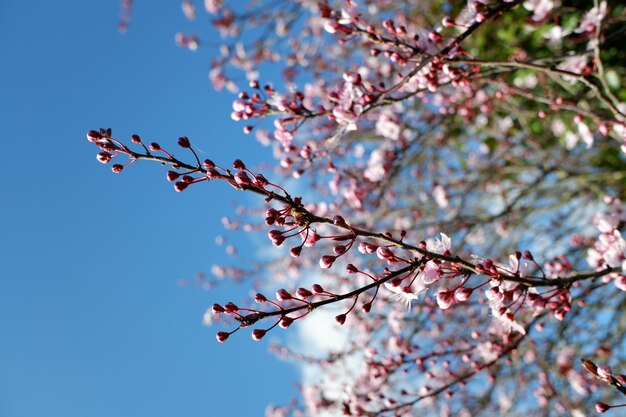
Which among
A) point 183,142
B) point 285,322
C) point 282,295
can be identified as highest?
point 183,142

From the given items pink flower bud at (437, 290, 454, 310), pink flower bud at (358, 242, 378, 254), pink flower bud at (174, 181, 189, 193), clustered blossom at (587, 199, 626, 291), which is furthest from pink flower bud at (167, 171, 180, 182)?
clustered blossom at (587, 199, 626, 291)

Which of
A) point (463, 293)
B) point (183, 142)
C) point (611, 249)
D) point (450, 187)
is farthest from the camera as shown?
point (450, 187)

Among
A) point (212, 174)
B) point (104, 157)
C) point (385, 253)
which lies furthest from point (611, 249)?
point (104, 157)

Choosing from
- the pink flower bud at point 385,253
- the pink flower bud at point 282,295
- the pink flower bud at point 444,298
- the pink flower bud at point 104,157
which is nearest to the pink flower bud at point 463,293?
the pink flower bud at point 444,298

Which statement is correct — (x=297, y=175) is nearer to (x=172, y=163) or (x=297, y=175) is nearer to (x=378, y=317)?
(x=172, y=163)

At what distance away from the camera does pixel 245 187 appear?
125 centimetres

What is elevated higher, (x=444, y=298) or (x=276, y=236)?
(x=276, y=236)

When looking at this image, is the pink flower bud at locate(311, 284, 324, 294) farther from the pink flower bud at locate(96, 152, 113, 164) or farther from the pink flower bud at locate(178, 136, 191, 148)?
the pink flower bud at locate(96, 152, 113, 164)

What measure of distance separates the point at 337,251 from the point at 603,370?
30.4 inches

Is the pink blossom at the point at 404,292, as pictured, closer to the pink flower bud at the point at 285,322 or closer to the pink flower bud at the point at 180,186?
the pink flower bud at the point at 285,322

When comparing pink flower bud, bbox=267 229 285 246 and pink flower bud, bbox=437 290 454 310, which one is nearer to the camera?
pink flower bud, bbox=267 229 285 246

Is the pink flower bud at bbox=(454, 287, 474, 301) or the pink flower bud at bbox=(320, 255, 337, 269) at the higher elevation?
the pink flower bud at bbox=(320, 255, 337, 269)

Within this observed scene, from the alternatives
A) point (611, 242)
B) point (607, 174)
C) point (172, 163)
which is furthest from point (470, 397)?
point (172, 163)

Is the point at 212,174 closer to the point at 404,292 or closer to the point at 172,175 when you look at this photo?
the point at 172,175
